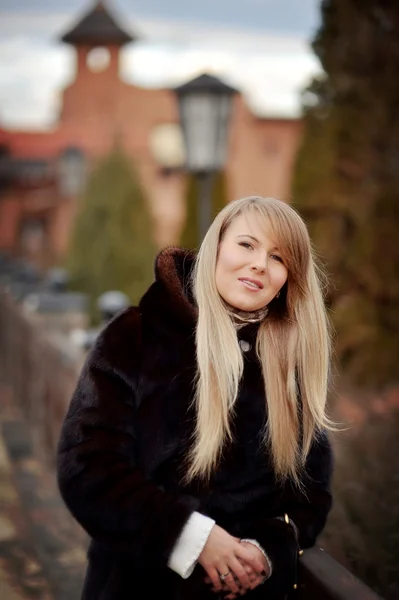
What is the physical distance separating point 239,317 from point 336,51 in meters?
8.07

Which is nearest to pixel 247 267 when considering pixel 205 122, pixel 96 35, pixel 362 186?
pixel 205 122

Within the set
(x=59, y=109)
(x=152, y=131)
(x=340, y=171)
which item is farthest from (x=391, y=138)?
(x=59, y=109)

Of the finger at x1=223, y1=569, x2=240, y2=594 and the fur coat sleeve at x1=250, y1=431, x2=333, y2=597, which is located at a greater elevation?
the fur coat sleeve at x1=250, y1=431, x2=333, y2=597

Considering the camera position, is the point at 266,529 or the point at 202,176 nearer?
the point at 266,529

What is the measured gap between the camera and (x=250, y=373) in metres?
2.03

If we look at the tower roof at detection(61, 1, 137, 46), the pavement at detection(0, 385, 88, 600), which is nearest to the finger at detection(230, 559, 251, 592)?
the pavement at detection(0, 385, 88, 600)

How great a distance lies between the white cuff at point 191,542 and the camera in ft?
6.01

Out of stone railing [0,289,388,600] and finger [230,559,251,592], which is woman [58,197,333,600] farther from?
stone railing [0,289,388,600]

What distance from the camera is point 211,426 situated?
1.90 m

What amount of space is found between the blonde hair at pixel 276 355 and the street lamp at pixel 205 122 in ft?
14.1

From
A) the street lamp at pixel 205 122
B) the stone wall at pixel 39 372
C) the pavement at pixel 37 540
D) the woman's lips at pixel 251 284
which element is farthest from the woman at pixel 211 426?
the street lamp at pixel 205 122

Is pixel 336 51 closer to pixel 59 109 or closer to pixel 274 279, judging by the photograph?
pixel 274 279

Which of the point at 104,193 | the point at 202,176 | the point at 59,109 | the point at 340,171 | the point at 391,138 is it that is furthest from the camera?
the point at 59,109

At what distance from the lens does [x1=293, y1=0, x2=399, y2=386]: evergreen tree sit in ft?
28.6
